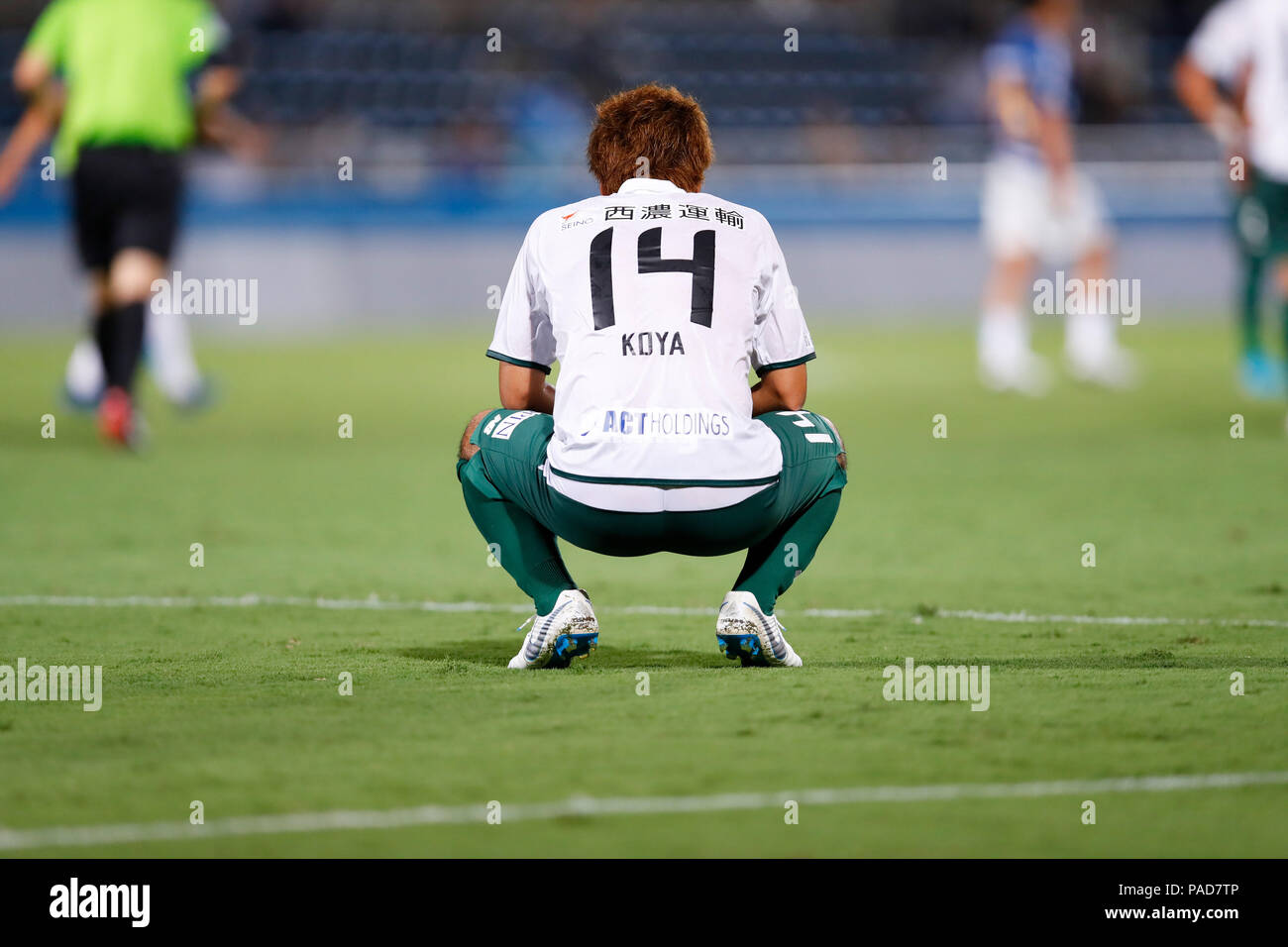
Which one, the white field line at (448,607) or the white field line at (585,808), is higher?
the white field line at (448,607)

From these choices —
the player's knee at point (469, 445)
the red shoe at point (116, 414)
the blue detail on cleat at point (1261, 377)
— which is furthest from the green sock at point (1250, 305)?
the player's knee at point (469, 445)

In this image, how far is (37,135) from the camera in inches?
490

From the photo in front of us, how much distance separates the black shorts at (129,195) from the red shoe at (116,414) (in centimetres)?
91

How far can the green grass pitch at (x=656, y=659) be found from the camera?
4160 millimetres

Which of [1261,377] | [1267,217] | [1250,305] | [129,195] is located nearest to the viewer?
[129,195]

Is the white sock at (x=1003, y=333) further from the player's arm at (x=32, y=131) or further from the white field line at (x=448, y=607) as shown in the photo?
the white field line at (x=448, y=607)

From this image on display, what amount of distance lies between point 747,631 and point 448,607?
1997 mm

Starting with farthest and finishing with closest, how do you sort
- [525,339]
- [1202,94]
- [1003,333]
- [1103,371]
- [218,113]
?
[1103,371] → [1003,333] → [1202,94] → [218,113] → [525,339]

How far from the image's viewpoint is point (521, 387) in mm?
5855

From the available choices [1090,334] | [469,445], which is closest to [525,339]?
[469,445]

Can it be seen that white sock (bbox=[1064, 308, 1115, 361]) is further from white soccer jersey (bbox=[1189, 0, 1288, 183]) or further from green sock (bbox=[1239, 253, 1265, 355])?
white soccer jersey (bbox=[1189, 0, 1288, 183])

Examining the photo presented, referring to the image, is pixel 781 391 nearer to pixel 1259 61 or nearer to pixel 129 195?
pixel 129 195
